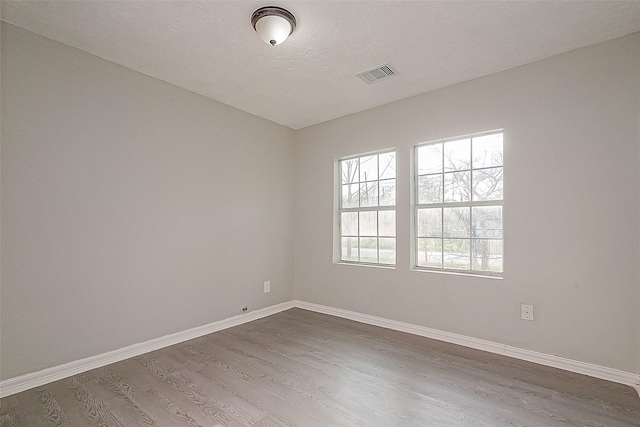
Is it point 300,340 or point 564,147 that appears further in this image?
point 300,340

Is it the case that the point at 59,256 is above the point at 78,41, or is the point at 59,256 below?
below

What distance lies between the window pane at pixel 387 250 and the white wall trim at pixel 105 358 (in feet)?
5.90

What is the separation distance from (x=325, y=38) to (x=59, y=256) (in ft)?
8.96

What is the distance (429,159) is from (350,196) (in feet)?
3.82

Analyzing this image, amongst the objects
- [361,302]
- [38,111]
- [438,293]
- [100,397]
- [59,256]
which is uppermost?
[38,111]

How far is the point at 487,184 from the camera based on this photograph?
10.00 ft

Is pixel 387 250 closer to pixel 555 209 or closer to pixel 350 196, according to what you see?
pixel 350 196

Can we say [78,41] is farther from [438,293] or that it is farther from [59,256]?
[438,293]

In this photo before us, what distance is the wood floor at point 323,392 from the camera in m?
1.87

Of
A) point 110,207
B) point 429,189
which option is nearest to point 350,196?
point 429,189

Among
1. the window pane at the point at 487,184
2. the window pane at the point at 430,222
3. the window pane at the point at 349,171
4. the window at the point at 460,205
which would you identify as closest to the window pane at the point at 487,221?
the window at the point at 460,205

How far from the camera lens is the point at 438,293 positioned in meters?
3.20

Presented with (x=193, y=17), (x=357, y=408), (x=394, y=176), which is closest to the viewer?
(x=357, y=408)

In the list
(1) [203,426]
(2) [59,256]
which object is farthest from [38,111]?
(1) [203,426]
